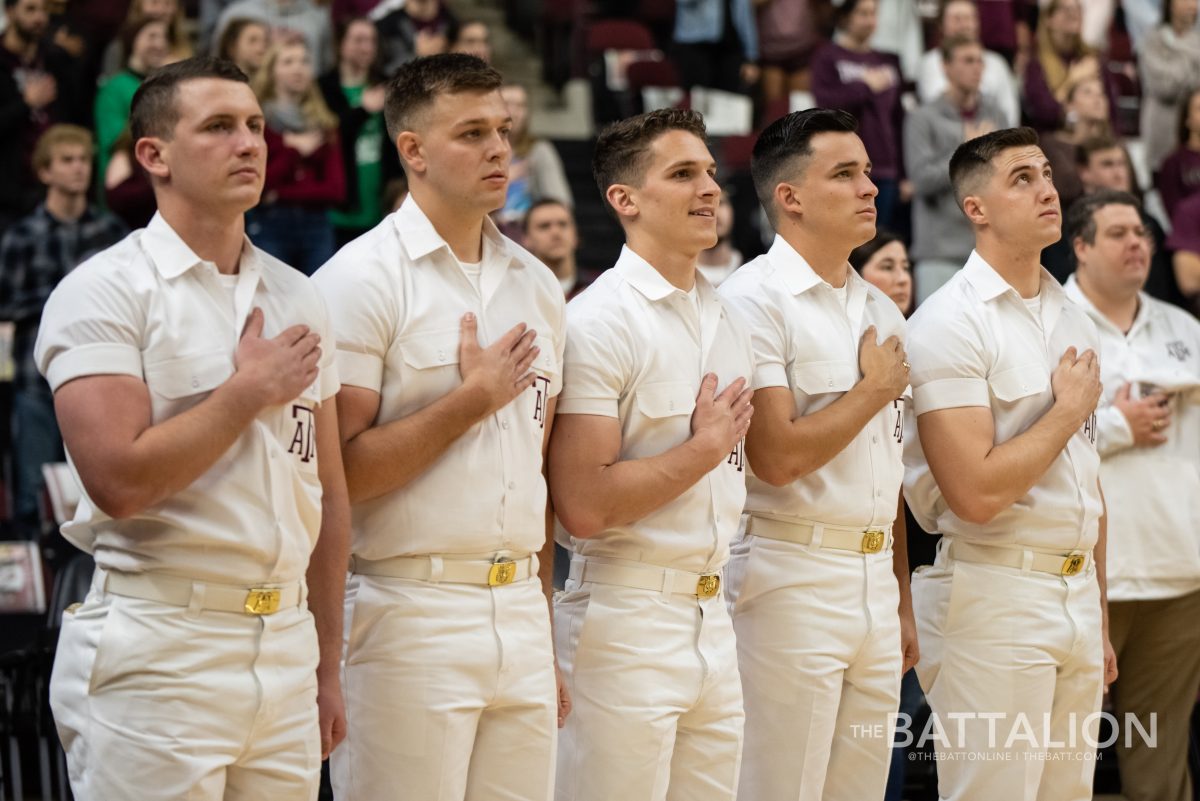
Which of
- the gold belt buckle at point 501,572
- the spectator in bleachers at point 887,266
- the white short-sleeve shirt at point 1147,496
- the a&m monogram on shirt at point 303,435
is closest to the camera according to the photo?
the a&m monogram on shirt at point 303,435

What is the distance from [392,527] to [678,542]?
0.75 meters

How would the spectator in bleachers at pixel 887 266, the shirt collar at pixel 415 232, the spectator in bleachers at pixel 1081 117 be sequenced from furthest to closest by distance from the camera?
the spectator in bleachers at pixel 1081 117, the spectator in bleachers at pixel 887 266, the shirt collar at pixel 415 232

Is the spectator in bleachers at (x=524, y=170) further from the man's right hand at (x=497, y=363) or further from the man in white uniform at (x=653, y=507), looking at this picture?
the man's right hand at (x=497, y=363)

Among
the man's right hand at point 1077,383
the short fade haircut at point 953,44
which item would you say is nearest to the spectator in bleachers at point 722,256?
the short fade haircut at point 953,44

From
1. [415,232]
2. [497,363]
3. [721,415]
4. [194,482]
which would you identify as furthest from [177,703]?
[721,415]

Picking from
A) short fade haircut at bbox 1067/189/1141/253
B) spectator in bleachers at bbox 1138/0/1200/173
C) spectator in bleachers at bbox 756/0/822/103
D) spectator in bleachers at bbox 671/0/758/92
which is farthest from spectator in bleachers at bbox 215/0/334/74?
spectator in bleachers at bbox 1138/0/1200/173

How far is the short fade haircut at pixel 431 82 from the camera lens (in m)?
3.91

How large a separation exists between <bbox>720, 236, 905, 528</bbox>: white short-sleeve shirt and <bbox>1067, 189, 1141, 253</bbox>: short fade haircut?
151 cm

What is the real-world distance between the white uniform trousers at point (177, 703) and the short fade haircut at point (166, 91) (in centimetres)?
96

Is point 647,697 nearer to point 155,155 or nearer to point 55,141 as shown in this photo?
point 155,155

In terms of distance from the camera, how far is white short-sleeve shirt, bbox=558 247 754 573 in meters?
4.07

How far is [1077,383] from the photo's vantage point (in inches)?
184

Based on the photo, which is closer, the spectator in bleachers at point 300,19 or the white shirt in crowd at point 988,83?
the spectator in bleachers at point 300,19

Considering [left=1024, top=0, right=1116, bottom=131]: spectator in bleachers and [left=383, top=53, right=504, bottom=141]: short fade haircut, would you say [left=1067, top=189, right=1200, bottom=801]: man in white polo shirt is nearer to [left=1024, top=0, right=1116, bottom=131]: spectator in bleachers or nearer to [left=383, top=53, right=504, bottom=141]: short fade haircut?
[left=383, top=53, right=504, bottom=141]: short fade haircut
